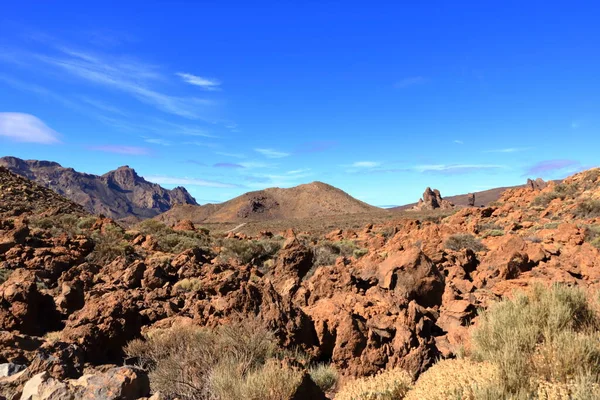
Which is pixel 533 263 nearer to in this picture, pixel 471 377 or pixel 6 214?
pixel 471 377

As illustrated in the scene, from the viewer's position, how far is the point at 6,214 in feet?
76.4

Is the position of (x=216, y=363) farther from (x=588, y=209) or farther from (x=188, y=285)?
(x=588, y=209)

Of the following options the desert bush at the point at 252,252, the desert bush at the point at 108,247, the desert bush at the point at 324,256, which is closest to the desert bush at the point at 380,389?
the desert bush at the point at 324,256

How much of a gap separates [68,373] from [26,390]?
0.64m

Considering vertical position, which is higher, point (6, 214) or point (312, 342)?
point (6, 214)

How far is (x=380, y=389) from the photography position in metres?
4.07

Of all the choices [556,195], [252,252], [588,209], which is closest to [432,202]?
[556,195]

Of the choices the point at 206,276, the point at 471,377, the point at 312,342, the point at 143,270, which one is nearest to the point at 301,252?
the point at 206,276

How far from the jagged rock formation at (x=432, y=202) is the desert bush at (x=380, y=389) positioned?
6665 cm

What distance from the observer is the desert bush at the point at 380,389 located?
13.2ft

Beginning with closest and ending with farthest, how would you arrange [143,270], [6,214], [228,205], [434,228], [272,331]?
[272,331] → [143,270] → [434,228] → [6,214] → [228,205]

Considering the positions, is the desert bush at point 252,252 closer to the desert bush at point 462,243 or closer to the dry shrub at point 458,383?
the desert bush at point 462,243

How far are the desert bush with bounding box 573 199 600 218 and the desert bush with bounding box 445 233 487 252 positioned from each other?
12.4 m

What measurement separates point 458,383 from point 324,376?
83.3 inches
